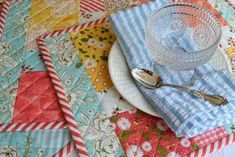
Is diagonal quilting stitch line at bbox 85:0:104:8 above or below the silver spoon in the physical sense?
above

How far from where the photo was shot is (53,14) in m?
0.67

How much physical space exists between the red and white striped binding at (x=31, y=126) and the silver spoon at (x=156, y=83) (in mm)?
139

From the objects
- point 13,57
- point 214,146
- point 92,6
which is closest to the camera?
point 214,146

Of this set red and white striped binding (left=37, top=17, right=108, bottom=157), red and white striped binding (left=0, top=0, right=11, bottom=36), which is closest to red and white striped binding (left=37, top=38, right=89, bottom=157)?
red and white striped binding (left=37, top=17, right=108, bottom=157)

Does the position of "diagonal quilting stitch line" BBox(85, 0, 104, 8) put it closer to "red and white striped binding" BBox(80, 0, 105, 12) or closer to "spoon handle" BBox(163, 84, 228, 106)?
"red and white striped binding" BBox(80, 0, 105, 12)

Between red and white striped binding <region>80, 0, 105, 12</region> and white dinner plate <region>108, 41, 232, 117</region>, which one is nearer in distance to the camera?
white dinner plate <region>108, 41, 232, 117</region>

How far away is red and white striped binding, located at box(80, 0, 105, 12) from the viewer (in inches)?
26.6

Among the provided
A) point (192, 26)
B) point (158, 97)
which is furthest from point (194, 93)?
point (192, 26)

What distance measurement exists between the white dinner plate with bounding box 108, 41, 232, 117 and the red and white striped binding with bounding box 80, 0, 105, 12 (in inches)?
5.5

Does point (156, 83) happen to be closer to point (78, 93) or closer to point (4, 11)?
point (78, 93)

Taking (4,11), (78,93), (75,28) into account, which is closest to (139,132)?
(78,93)

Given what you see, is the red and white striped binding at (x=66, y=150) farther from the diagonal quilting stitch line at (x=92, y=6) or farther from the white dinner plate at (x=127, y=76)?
the diagonal quilting stitch line at (x=92, y=6)

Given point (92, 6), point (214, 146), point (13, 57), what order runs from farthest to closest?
point (92, 6), point (13, 57), point (214, 146)

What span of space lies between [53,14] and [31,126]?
0.92ft
